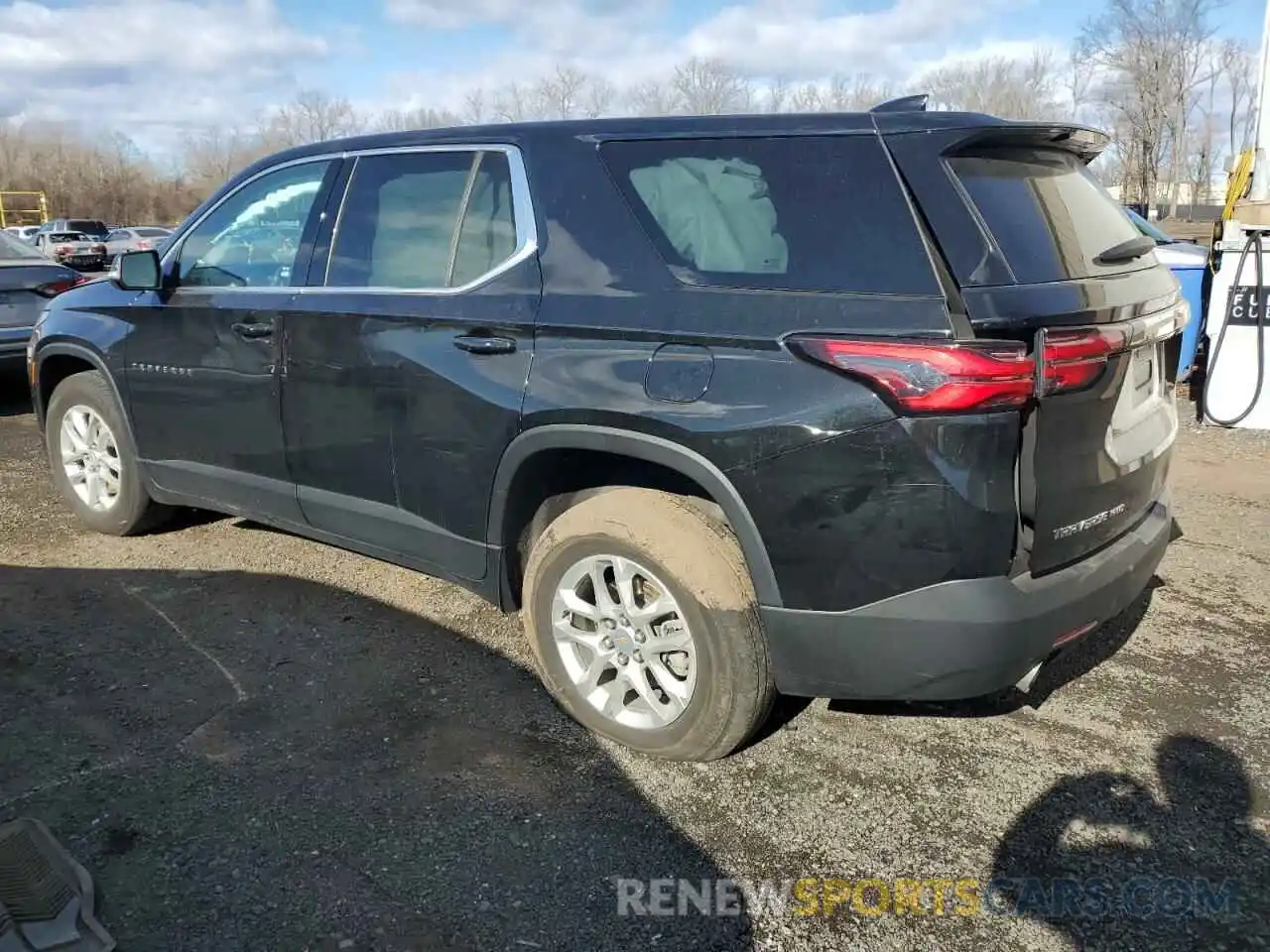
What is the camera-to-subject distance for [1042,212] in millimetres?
2779

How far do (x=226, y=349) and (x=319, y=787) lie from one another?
6.53ft

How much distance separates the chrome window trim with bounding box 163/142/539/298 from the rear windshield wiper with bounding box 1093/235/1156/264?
169cm

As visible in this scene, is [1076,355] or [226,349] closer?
[1076,355]

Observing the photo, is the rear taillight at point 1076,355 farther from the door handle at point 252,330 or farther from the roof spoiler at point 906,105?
the door handle at point 252,330

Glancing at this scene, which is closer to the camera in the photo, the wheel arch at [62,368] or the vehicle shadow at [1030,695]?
the vehicle shadow at [1030,695]

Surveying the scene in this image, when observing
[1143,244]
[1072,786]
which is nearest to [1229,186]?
[1143,244]

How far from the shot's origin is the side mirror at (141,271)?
4.39 metres

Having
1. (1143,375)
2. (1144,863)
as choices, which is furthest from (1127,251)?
(1144,863)

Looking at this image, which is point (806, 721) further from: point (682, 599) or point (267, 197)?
point (267, 197)

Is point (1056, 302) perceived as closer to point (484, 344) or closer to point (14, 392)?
point (484, 344)

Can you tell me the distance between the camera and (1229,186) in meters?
8.69

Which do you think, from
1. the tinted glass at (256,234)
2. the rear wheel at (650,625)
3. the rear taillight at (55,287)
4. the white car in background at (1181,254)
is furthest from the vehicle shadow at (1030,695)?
the rear taillight at (55,287)

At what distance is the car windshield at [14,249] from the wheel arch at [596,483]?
713cm

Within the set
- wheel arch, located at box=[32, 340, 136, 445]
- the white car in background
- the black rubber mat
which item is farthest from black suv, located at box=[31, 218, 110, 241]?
the black rubber mat
